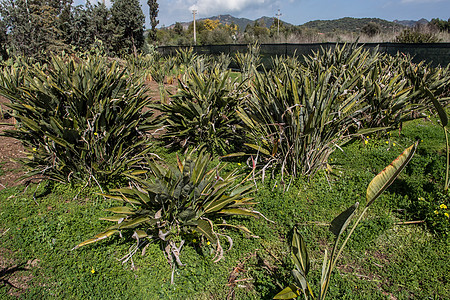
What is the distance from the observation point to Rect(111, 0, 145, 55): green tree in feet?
75.0

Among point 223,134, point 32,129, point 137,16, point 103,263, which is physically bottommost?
point 103,263

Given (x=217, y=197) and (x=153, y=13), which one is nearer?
(x=217, y=197)

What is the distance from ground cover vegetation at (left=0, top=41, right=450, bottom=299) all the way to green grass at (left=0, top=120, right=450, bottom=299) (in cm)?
1

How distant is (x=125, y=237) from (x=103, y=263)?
13.3 inches

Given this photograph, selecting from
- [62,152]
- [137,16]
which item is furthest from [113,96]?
[137,16]

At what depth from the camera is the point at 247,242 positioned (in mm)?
2920

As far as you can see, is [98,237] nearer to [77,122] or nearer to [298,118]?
[77,122]

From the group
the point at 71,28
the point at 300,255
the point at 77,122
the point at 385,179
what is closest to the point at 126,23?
the point at 71,28

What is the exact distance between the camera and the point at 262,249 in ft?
9.34

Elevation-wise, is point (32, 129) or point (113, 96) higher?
point (113, 96)

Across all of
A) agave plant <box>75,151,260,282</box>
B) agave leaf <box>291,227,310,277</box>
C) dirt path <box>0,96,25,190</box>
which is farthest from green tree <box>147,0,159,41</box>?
agave leaf <box>291,227,310,277</box>

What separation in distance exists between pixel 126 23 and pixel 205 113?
71.0ft

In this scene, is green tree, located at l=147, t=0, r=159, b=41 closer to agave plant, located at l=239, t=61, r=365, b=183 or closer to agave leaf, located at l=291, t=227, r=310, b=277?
agave plant, located at l=239, t=61, r=365, b=183

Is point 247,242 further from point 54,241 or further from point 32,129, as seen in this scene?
point 32,129
